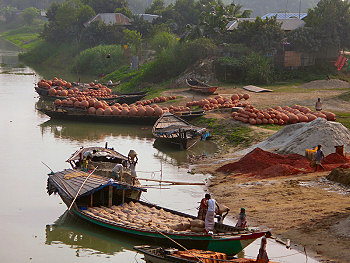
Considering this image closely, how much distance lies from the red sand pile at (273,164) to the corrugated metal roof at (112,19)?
57.9m

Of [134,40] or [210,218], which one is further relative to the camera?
[134,40]

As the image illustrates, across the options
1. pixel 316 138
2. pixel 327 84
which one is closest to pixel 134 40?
pixel 327 84

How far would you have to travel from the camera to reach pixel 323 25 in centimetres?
5019

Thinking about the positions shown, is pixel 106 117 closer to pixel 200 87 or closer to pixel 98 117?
pixel 98 117

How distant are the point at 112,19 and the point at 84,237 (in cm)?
6597

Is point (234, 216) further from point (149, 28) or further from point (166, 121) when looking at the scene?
point (149, 28)

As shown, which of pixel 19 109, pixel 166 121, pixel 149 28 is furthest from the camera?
pixel 149 28

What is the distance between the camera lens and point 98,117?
37.0 metres

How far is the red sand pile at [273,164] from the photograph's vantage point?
73.2 feet

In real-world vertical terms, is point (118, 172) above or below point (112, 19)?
below

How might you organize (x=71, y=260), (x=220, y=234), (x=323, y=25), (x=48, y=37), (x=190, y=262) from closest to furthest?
(x=190, y=262), (x=220, y=234), (x=71, y=260), (x=323, y=25), (x=48, y=37)

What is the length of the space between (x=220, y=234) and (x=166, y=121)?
18.8 metres

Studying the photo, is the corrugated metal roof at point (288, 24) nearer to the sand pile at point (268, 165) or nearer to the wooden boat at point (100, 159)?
the sand pile at point (268, 165)

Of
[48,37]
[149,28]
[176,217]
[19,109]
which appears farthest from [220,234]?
[48,37]
